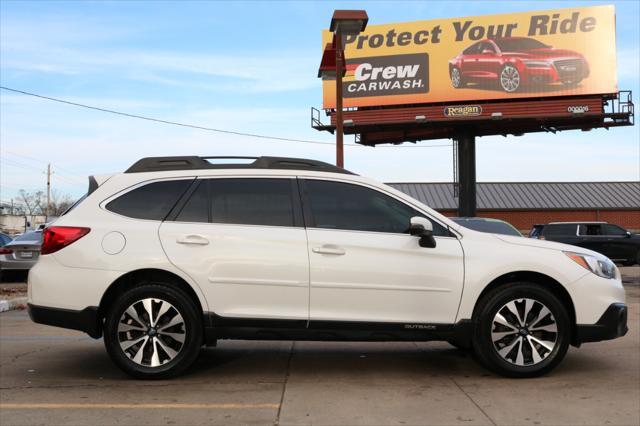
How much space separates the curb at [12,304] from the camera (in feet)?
32.6

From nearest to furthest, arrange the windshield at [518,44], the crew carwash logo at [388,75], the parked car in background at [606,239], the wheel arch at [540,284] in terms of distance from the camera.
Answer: the wheel arch at [540,284] → the parked car in background at [606,239] → the windshield at [518,44] → the crew carwash logo at [388,75]

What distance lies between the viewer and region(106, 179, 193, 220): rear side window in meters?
5.34

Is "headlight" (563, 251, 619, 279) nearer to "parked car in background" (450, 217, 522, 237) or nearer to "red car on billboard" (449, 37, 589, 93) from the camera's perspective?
"parked car in background" (450, 217, 522, 237)

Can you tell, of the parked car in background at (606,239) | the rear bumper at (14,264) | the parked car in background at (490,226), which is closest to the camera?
the parked car in background at (490,226)

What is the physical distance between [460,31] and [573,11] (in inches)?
248

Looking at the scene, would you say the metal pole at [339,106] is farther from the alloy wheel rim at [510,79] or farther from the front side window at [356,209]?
the alloy wheel rim at [510,79]

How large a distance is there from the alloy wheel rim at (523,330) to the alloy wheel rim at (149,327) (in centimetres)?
273

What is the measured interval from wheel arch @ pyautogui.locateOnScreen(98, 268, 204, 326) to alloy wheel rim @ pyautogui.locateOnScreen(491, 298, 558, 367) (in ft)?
8.60

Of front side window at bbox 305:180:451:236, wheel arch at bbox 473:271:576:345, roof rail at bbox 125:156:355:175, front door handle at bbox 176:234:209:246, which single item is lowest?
wheel arch at bbox 473:271:576:345

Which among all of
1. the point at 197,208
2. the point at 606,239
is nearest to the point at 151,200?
the point at 197,208

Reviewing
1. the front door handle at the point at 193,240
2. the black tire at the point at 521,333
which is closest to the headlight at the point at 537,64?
the black tire at the point at 521,333

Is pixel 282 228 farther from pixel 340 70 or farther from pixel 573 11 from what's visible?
pixel 573 11

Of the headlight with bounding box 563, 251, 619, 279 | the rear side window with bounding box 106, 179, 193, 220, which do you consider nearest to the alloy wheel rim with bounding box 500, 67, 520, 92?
the headlight with bounding box 563, 251, 619, 279

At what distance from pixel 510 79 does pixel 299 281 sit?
33117 mm
